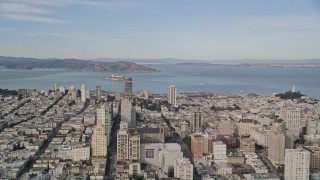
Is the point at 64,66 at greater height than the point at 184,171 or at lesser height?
greater

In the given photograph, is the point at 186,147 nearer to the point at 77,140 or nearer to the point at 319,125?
the point at 77,140

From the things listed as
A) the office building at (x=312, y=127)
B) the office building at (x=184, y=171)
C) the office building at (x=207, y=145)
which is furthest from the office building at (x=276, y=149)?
the office building at (x=312, y=127)

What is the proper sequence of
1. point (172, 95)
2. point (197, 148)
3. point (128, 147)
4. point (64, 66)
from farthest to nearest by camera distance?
point (64, 66)
point (172, 95)
point (197, 148)
point (128, 147)

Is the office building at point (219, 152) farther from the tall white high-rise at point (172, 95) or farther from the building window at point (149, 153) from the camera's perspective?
the tall white high-rise at point (172, 95)

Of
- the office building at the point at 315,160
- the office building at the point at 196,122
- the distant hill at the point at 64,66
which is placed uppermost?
the distant hill at the point at 64,66

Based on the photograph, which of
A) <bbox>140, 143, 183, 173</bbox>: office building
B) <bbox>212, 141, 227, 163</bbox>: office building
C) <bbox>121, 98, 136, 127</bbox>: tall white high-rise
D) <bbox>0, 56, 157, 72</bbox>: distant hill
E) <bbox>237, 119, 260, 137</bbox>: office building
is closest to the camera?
<bbox>140, 143, 183, 173</bbox>: office building

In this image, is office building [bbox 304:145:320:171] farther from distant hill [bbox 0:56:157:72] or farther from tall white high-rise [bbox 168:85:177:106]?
distant hill [bbox 0:56:157:72]

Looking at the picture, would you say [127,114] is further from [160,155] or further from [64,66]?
[64,66]

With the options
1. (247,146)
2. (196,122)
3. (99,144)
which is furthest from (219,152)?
(196,122)

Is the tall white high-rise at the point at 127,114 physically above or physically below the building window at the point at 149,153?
above

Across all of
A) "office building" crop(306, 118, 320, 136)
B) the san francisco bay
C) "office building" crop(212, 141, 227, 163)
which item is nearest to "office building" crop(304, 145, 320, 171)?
"office building" crop(212, 141, 227, 163)
